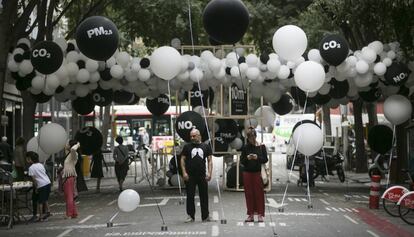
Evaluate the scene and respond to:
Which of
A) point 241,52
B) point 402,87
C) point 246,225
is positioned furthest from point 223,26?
point 402,87

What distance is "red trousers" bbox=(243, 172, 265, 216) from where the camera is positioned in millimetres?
14844

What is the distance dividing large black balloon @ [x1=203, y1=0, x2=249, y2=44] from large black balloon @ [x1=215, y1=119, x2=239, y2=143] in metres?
9.76

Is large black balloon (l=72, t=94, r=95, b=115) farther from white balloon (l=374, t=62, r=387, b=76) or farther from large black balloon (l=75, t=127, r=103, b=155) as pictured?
white balloon (l=374, t=62, r=387, b=76)

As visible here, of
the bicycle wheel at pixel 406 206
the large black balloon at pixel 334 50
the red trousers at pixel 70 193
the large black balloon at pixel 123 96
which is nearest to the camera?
the bicycle wheel at pixel 406 206

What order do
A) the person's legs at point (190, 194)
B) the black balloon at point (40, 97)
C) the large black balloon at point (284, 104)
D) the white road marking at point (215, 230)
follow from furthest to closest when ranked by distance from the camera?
the large black balloon at point (284, 104)
the black balloon at point (40, 97)
the person's legs at point (190, 194)
the white road marking at point (215, 230)

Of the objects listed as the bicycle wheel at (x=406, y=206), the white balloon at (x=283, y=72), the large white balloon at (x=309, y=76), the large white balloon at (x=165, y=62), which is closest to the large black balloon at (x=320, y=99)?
the white balloon at (x=283, y=72)

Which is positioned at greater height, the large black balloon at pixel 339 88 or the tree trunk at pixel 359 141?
the large black balloon at pixel 339 88

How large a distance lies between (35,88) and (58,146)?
67.4 inches

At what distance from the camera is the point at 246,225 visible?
1464 centimetres

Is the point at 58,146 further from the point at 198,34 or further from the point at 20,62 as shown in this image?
the point at 198,34

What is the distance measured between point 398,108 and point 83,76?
8828 mm

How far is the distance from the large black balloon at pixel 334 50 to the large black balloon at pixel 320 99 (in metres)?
2.10

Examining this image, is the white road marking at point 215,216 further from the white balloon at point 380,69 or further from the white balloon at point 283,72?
the white balloon at point 380,69

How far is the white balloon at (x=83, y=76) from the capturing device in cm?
2053
